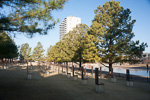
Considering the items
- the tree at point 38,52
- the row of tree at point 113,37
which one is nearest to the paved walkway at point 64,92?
the row of tree at point 113,37

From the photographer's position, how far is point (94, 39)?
75.4 feet

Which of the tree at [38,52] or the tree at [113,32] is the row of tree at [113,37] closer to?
the tree at [113,32]

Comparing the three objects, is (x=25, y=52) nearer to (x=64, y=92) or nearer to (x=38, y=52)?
(x=38, y=52)

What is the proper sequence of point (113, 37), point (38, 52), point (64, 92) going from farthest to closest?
point (38, 52) → point (113, 37) → point (64, 92)

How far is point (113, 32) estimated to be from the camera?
73.0 ft

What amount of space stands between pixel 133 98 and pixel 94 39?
13.5 metres

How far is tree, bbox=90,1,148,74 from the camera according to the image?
21.1 m

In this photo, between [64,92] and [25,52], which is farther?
[25,52]

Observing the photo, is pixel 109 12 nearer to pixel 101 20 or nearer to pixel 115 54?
pixel 101 20

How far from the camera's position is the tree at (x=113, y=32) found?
21.1 meters

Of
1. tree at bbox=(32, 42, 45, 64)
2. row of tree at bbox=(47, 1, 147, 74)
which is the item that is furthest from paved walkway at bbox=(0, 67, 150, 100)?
tree at bbox=(32, 42, 45, 64)

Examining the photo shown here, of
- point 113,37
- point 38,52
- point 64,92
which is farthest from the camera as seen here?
point 38,52

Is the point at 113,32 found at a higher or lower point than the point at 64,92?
higher

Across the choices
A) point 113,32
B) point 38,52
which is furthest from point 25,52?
point 113,32
